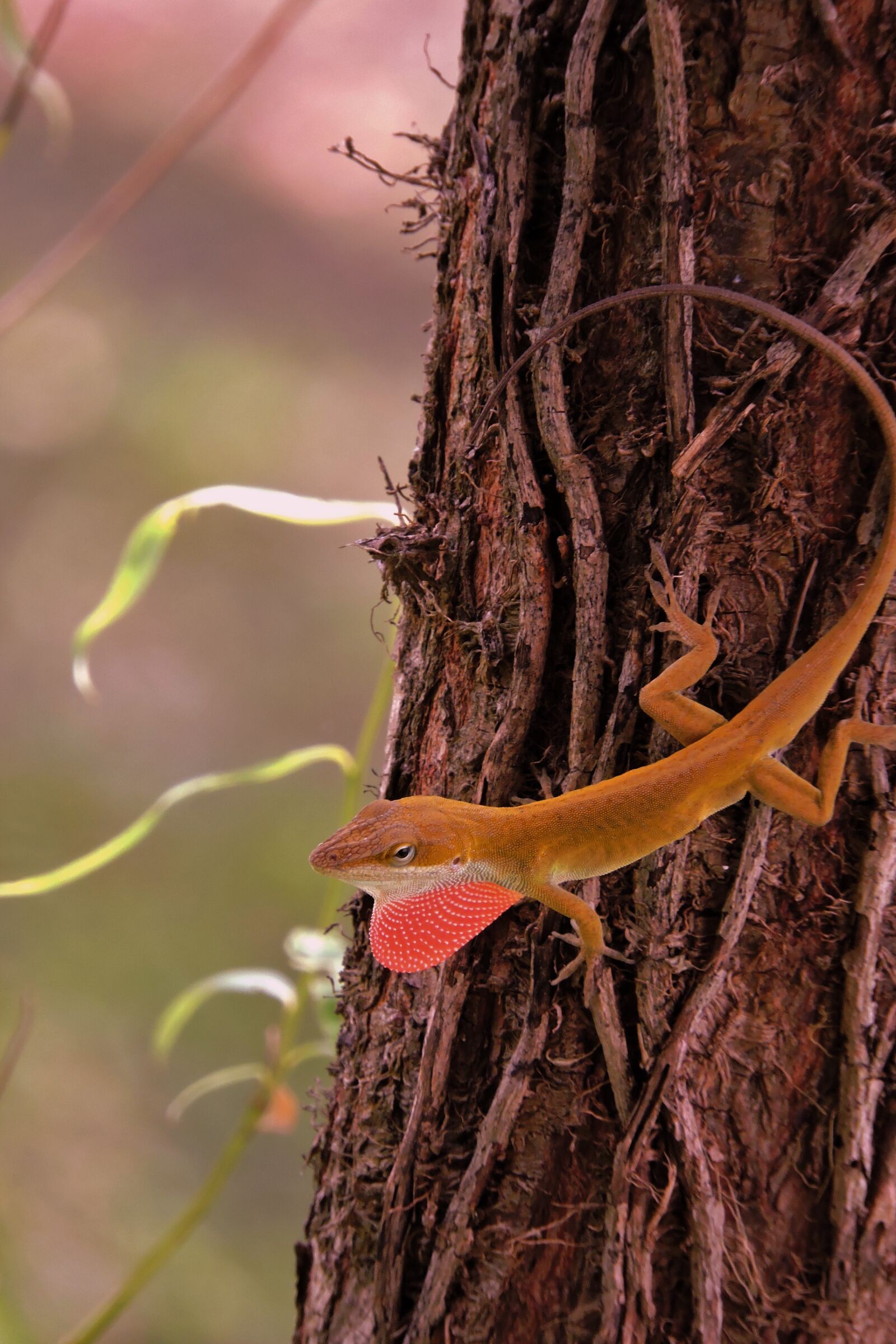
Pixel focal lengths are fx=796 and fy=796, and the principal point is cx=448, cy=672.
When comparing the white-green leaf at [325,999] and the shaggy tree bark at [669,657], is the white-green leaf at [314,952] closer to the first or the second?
the white-green leaf at [325,999]

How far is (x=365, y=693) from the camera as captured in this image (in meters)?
3.13

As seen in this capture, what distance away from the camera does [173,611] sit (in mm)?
A: 3156

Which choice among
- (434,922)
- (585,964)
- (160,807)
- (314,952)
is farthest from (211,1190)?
(585,964)

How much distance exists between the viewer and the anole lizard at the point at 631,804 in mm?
Result: 864

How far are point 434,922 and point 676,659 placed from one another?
0.45 m

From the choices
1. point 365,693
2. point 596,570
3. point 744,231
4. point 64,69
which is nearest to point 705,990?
point 596,570

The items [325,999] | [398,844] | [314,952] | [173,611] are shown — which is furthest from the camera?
[173,611]

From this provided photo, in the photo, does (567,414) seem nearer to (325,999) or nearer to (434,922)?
(434,922)

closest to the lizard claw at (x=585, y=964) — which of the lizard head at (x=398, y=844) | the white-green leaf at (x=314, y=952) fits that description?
the lizard head at (x=398, y=844)

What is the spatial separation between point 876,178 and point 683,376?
0.27 m

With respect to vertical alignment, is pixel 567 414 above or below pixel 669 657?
above

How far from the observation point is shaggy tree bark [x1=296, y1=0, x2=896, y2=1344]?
0.84 m

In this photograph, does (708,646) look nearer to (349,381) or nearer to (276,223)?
(349,381)

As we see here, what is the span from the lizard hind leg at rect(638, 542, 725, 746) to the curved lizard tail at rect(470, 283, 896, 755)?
0.06m
